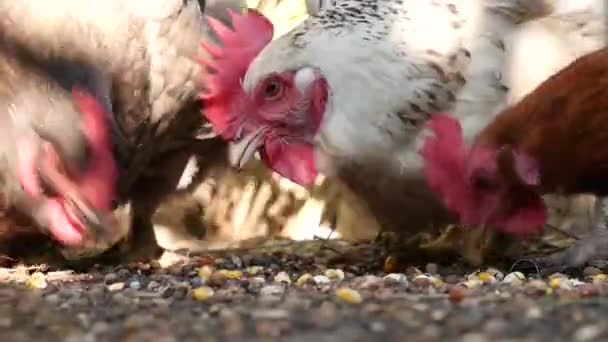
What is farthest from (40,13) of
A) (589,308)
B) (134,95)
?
(589,308)

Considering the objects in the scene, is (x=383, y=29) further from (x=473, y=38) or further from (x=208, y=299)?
(x=208, y=299)

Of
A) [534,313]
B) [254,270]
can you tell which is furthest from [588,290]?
[254,270]

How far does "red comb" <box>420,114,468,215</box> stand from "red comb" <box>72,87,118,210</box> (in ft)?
2.16

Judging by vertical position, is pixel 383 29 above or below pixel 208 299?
above

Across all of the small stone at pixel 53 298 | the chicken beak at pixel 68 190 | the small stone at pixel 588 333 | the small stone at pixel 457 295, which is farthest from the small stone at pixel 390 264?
the small stone at pixel 588 333

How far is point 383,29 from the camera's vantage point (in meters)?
1.79

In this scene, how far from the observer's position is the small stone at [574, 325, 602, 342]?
90 cm

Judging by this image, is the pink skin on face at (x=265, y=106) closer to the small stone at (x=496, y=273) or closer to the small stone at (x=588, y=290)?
the small stone at (x=496, y=273)

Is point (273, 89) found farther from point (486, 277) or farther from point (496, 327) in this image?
point (496, 327)

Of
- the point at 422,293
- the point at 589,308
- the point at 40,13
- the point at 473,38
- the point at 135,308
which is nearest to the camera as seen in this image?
the point at 589,308

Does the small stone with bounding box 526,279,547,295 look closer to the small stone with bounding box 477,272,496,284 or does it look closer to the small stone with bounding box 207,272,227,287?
the small stone with bounding box 477,272,496,284

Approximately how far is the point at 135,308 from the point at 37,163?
730mm

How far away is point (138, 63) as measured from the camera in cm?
201

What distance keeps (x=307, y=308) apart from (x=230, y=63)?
950mm
